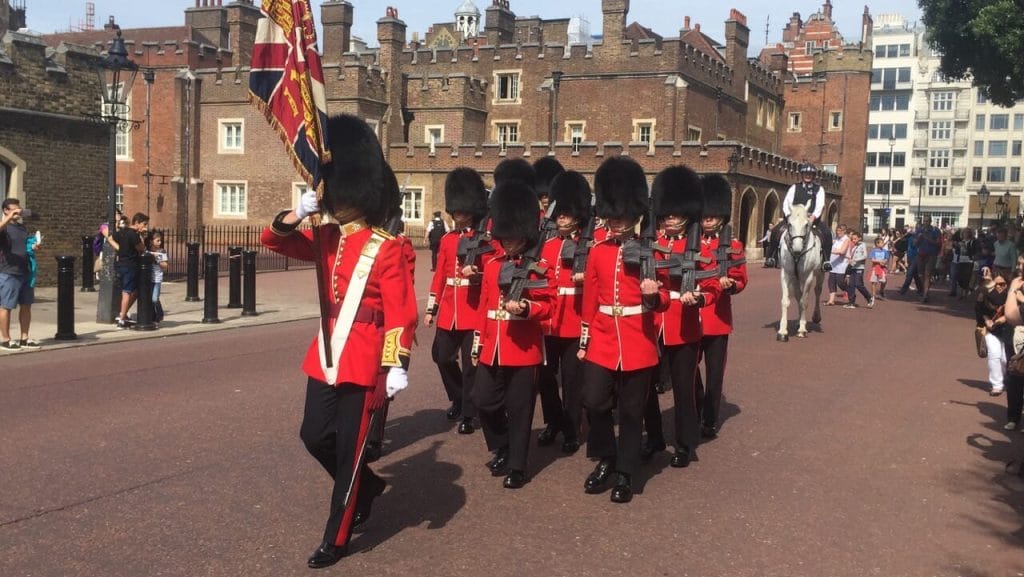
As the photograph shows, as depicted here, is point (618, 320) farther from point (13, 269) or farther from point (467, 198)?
point (13, 269)

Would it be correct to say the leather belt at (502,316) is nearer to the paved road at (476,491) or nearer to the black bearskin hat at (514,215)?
the black bearskin hat at (514,215)

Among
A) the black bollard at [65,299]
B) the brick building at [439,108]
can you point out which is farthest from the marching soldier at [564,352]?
the brick building at [439,108]

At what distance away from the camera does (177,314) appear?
15.3 meters

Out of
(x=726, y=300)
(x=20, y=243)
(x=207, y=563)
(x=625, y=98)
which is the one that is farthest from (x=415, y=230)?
(x=207, y=563)

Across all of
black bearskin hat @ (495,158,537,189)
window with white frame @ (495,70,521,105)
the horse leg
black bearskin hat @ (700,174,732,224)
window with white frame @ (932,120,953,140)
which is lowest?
the horse leg

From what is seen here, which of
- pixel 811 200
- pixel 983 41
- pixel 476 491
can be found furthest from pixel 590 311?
pixel 983 41

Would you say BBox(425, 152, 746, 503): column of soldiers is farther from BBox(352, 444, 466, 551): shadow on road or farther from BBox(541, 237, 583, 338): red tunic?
BBox(352, 444, 466, 551): shadow on road

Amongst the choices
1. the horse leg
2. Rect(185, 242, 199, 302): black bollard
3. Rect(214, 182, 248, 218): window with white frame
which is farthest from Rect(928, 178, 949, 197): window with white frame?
Rect(185, 242, 199, 302): black bollard

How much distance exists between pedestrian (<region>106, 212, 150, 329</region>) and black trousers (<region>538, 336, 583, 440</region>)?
8272 mm

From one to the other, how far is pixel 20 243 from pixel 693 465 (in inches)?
305

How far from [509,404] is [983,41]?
16.6 m

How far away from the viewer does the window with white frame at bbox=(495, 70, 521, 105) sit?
43.9m

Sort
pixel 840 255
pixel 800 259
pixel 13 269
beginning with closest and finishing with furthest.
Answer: pixel 13 269 < pixel 800 259 < pixel 840 255

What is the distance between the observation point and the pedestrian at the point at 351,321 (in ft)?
15.1
